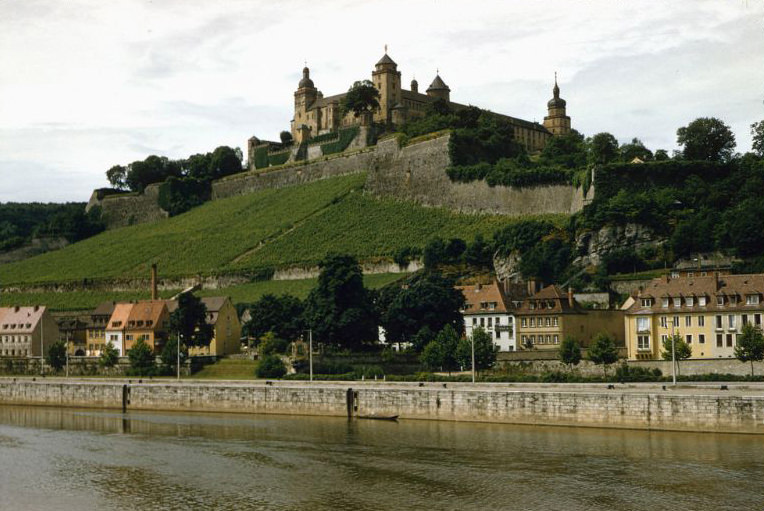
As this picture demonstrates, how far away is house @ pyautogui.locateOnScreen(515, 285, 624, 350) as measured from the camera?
74.9 metres

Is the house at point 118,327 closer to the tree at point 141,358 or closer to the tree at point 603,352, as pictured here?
the tree at point 141,358

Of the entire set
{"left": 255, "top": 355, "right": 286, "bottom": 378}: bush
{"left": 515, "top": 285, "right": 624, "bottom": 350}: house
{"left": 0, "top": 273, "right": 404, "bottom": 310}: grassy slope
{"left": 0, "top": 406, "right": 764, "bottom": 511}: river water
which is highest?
{"left": 0, "top": 273, "right": 404, "bottom": 310}: grassy slope

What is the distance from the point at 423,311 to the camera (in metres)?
75.2

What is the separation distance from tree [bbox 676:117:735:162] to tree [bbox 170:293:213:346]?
52023 millimetres

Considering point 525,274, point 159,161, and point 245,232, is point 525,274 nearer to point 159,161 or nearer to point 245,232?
point 245,232

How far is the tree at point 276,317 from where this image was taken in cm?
8038

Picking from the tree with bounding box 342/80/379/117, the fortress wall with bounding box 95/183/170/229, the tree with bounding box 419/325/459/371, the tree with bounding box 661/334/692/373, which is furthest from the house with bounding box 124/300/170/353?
the fortress wall with bounding box 95/183/170/229

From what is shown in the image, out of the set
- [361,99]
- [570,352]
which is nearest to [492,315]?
[570,352]

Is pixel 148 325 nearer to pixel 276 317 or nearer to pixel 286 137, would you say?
pixel 276 317

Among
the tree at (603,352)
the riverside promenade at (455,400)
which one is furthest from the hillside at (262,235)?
the riverside promenade at (455,400)

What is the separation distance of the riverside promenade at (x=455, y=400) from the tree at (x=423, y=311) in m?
9.77

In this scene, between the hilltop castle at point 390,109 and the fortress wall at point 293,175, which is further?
the hilltop castle at point 390,109

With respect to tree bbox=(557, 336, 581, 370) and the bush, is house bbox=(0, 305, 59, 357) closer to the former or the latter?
the bush

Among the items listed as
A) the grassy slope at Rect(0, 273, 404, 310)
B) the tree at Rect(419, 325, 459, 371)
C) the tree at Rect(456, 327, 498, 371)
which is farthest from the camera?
the grassy slope at Rect(0, 273, 404, 310)
